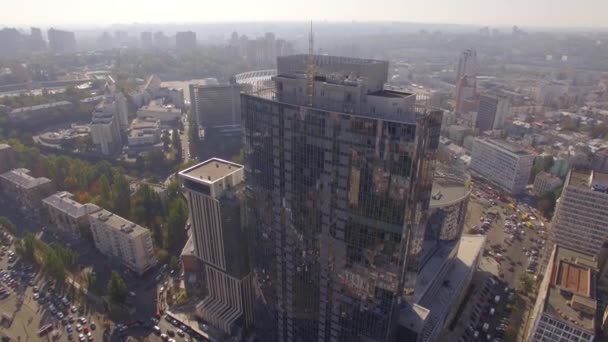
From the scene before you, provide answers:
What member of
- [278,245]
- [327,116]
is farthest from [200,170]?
[327,116]

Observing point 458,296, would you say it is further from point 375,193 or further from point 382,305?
point 375,193

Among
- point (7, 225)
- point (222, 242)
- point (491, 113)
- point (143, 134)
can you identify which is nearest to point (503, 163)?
point (491, 113)

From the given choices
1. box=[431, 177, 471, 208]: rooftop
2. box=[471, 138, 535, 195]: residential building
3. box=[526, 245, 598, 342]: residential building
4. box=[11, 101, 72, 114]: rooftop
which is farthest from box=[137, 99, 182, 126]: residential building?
box=[526, 245, 598, 342]: residential building

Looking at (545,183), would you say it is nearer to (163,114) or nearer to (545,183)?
(545,183)

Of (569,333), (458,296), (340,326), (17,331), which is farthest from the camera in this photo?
(458,296)

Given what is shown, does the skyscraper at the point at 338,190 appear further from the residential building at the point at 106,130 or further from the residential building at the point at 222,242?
the residential building at the point at 106,130

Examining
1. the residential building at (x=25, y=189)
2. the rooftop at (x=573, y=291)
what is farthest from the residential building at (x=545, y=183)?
the residential building at (x=25, y=189)
